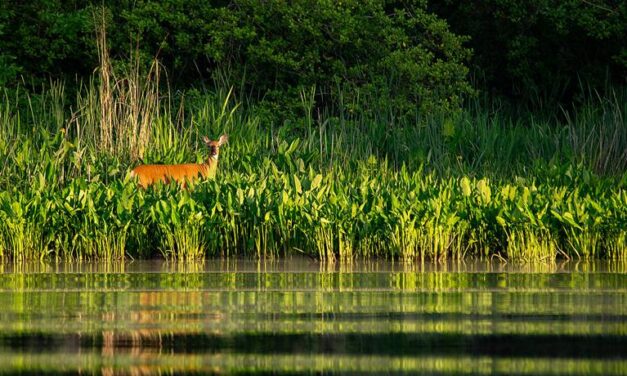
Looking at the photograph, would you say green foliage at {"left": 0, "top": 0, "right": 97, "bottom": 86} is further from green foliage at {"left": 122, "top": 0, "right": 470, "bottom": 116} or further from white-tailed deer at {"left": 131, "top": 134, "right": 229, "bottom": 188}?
white-tailed deer at {"left": 131, "top": 134, "right": 229, "bottom": 188}

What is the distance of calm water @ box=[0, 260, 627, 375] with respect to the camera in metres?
7.79

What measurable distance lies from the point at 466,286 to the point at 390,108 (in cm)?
1125

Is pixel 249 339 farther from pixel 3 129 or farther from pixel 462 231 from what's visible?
pixel 3 129

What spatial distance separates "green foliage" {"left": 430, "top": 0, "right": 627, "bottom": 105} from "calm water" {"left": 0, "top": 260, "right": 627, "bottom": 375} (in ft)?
43.7

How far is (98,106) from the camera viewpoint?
60.8ft

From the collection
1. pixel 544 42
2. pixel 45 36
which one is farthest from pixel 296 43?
pixel 544 42

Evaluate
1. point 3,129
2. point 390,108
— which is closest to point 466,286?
point 3,129

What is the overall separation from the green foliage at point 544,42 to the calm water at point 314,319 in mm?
13319

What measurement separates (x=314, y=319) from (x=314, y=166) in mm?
8453

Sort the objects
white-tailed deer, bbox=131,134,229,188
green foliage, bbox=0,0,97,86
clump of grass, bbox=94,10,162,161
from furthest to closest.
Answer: green foliage, bbox=0,0,97,86
clump of grass, bbox=94,10,162,161
white-tailed deer, bbox=131,134,229,188

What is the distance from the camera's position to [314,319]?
9.51 m

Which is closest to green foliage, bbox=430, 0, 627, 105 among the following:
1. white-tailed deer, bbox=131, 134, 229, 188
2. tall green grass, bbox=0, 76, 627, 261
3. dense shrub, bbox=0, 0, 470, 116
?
dense shrub, bbox=0, 0, 470, 116

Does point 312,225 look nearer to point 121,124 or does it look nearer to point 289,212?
point 289,212

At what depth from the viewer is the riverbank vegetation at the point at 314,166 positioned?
1409 cm
